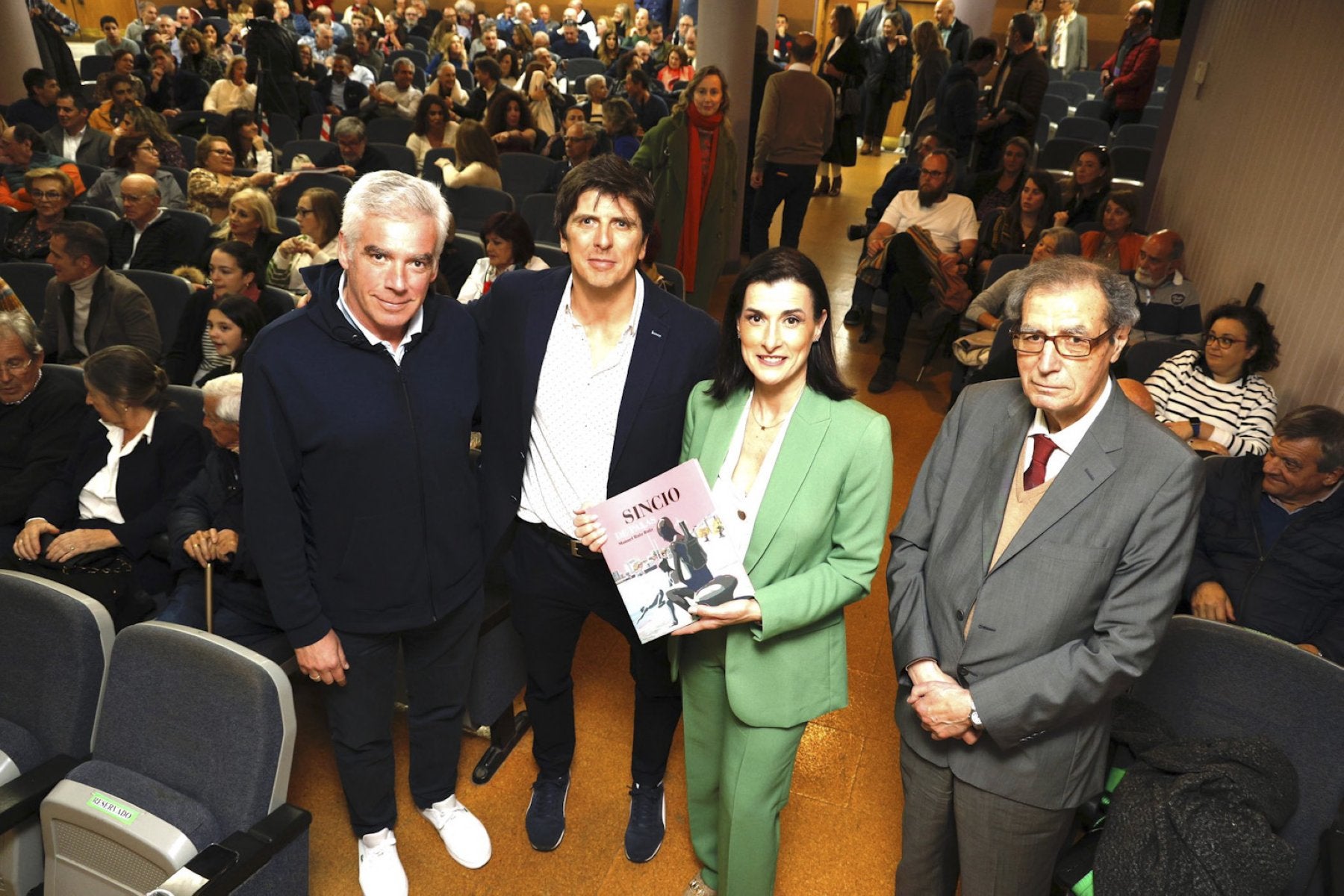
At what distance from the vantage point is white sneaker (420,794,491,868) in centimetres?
266

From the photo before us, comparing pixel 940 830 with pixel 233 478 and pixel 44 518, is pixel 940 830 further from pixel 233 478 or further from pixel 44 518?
pixel 44 518

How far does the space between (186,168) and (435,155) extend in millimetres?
2119

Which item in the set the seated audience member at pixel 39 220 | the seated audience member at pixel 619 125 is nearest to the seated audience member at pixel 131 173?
the seated audience member at pixel 39 220

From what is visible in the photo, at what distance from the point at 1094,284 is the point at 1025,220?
447cm

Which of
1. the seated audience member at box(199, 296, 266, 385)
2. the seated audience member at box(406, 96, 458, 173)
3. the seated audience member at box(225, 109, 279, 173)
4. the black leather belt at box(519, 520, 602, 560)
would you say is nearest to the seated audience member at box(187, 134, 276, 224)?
the seated audience member at box(225, 109, 279, 173)

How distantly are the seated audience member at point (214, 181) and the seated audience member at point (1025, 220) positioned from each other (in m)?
4.76

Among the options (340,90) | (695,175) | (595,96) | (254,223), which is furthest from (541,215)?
(340,90)

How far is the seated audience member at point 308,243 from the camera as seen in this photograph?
4703 millimetres

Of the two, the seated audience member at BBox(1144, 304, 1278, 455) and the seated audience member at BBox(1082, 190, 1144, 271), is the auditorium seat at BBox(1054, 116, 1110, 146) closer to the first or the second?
the seated audience member at BBox(1082, 190, 1144, 271)

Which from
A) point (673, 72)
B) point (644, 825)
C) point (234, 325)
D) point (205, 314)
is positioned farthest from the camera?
point (673, 72)

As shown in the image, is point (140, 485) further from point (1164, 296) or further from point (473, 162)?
point (1164, 296)

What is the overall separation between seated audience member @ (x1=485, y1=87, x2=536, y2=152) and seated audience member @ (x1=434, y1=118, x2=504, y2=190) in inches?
54.7

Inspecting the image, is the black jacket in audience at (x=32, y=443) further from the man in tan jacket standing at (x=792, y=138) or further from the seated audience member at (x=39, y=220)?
the man in tan jacket standing at (x=792, y=138)

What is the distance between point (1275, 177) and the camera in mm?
4375
